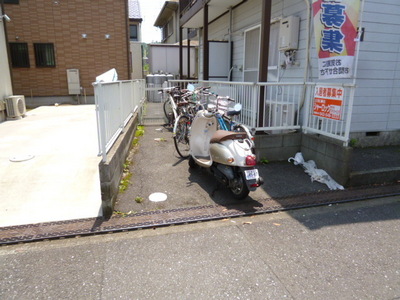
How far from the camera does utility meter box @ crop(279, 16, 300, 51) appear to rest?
5914 mm

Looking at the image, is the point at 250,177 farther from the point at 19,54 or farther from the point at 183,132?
the point at 19,54

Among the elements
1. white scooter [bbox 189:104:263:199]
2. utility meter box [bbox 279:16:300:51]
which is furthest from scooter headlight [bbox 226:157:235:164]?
utility meter box [bbox 279:16:300:51]

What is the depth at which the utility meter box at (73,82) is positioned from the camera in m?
14.1

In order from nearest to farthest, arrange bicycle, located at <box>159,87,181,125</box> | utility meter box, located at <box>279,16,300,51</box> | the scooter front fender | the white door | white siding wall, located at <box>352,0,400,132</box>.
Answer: the scooter front fender
white siding wall, located at <box>352,0,400,132</box>
utility meter box, located at <box>279,16,300,51</box>
bicycle, located at <box>159,87,181,125</box>
the white door

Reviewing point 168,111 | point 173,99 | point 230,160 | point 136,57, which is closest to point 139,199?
point 230,160

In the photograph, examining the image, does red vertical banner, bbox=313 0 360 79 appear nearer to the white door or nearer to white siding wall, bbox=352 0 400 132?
white siding wall, bbox=352 0 400 132

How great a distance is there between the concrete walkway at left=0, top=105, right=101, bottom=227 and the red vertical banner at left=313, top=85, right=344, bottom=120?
361 centimetres

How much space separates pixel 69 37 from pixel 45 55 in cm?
144

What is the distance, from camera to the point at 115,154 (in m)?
3.77

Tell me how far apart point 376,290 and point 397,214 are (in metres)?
1.65

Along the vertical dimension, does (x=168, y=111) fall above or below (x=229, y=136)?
below

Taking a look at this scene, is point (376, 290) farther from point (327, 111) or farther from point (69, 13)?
point (69, 13)

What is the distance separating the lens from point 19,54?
45.7 ft

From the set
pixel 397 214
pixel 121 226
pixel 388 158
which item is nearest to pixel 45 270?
pixel 121 226
